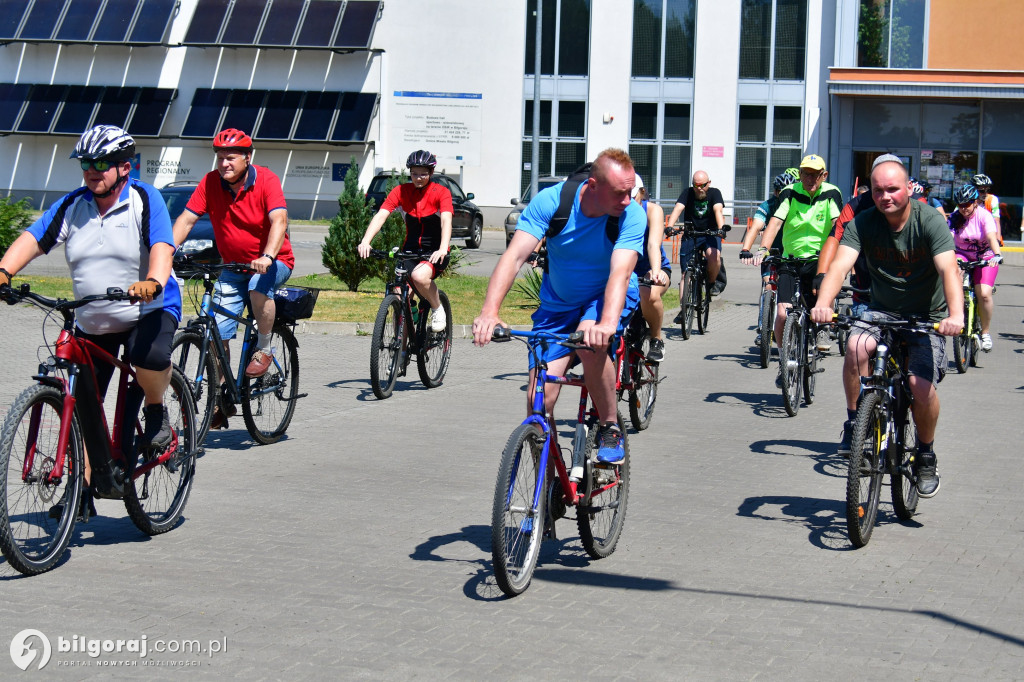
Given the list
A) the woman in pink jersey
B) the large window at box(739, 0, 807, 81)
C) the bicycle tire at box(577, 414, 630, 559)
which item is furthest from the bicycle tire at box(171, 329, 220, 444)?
the large window at box(739, 0, 807, 81)

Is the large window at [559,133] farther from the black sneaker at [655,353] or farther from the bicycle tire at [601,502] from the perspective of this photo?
the bicycle tire at [601,502]

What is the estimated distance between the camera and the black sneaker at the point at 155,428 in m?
5.93

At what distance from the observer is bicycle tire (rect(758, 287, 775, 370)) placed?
37.1ft

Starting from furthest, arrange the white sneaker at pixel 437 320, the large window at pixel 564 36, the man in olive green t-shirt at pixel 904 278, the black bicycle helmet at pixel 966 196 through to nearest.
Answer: the large window at pixel 564 36
the black bicycle helmet at pixel 966 196
the white sneaker at pixel 437 320
the man in olive green t-shirt at pixel 904 278

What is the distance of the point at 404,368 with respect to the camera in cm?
1073

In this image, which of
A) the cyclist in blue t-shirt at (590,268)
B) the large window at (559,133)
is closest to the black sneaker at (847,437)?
the cyclist in blue t-shirt at (590,268)

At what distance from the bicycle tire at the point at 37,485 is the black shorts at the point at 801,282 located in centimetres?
676

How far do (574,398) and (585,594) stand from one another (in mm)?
5836

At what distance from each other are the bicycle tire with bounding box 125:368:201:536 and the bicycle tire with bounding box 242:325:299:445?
1.67m

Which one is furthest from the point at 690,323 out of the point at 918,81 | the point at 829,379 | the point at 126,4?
the point at 126,4

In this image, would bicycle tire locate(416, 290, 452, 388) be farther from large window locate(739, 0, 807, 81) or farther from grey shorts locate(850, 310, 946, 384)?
large window locate(739, 0, 807, 81)

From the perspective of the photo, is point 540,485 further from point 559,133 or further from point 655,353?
point 559,133

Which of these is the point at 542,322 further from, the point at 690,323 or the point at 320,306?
the point at 320,306

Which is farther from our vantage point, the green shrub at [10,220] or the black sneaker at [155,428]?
the green shrub at [10,220]
